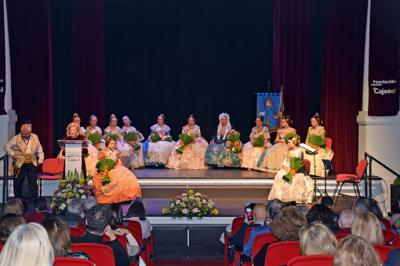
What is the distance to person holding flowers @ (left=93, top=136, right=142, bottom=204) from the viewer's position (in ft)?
39.8

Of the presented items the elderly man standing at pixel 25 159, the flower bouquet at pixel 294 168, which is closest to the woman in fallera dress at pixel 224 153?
the flower bouquet at pixel 294 168

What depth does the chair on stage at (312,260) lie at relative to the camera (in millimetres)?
4555

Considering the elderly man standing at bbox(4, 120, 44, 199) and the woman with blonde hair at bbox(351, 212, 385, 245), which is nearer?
the woman with blonde hair at bbox(351, 212, 385, 245)

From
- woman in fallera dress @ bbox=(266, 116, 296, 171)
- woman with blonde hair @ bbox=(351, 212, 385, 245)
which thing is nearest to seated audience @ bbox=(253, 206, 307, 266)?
woman with blonde hair @ bbox=(351, 212, 385, 245)

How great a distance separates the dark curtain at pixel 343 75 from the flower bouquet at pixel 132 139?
3.93 m

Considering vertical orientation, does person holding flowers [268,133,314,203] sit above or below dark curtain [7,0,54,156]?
below

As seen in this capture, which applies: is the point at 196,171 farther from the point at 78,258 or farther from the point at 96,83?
the point at 78,258

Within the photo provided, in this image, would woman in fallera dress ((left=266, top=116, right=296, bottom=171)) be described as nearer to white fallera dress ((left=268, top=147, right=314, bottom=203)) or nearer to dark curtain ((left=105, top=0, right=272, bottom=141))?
white fallera dress ((left=268, top=147, right=314, bottom=203))

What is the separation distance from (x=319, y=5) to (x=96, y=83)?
532cm

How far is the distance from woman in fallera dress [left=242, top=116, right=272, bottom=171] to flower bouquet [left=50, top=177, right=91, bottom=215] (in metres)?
4.74

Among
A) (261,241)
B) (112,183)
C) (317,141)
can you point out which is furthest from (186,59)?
(261,241)

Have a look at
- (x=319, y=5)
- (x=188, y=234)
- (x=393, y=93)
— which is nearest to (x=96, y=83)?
(x=319, y=5)

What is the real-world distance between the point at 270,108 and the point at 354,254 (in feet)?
39.9

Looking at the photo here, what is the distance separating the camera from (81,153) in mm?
12422
